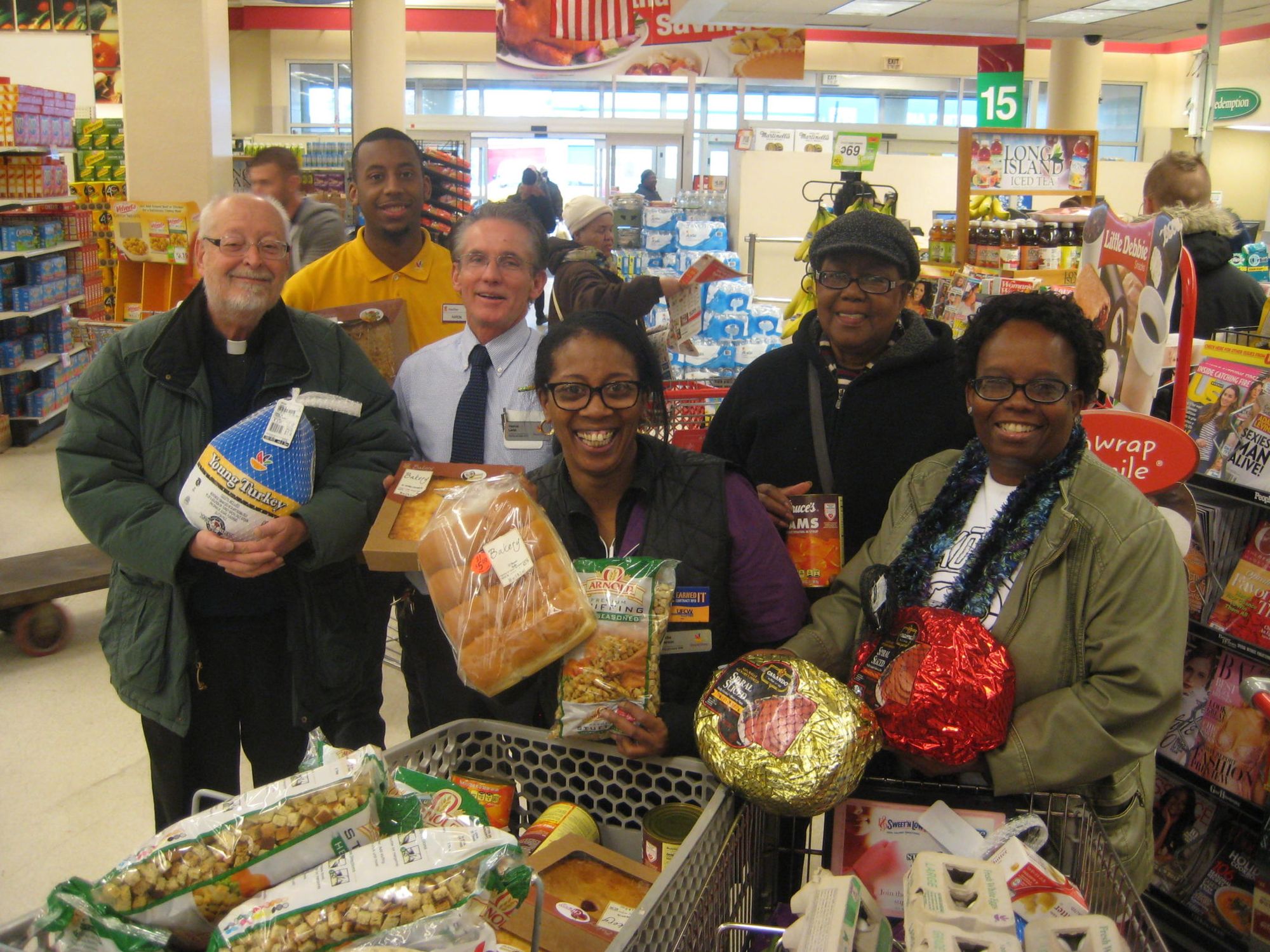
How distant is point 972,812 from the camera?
135 centimetres

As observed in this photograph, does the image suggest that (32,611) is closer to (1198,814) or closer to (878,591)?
(878,591)

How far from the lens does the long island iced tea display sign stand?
5664 mm

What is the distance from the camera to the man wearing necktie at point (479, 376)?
2.28m

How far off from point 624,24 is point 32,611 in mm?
8832

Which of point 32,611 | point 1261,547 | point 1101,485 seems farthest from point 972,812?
point 32,611

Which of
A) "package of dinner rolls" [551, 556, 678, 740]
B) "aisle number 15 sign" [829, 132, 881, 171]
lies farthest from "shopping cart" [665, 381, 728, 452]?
"aisle number 15 sign" [829, 132, 881, 171]

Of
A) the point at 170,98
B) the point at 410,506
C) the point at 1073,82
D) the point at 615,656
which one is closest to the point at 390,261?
the point at 410,506

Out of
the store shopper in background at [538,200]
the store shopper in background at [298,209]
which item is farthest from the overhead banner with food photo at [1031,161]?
the store shopper in background at [298,209]

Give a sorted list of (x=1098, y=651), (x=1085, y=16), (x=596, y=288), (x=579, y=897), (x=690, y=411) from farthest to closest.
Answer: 1. (x=1085, y=16)
2. (x=690, y=411)
3. (x=596, y=288)
4. (x=1098, y=651)
5. (x=579, y=897)

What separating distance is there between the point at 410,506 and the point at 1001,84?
23.5ft

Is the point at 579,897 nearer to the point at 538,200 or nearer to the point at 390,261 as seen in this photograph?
the point at 390,261

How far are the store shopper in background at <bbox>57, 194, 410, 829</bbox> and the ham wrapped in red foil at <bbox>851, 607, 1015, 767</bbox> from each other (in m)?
1.12

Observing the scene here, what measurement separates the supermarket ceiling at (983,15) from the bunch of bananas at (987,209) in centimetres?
395

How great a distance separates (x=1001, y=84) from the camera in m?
7.57
